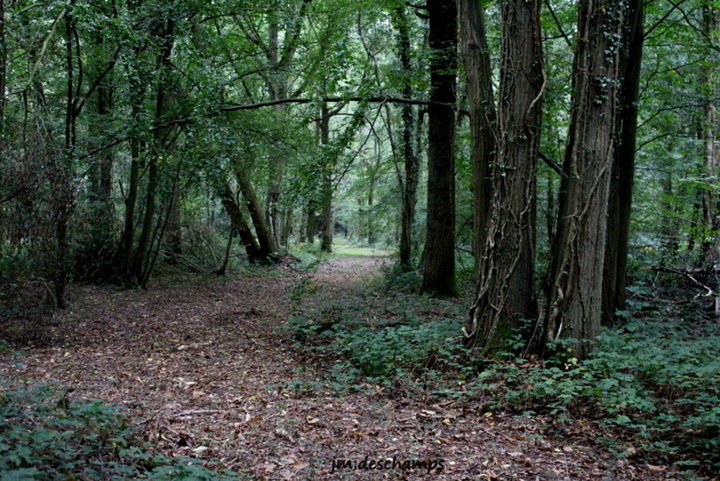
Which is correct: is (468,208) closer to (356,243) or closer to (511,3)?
(511,3)

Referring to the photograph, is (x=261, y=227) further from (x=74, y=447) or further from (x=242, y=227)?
(x=74, y=447)

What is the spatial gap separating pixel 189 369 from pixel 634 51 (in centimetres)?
712

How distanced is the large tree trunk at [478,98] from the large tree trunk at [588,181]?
1140 mm

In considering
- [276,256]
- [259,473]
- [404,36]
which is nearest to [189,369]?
[259,473]

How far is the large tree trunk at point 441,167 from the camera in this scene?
10266mm

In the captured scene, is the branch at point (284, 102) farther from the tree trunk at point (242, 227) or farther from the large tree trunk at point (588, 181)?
the tree trunk at point (242, 227)

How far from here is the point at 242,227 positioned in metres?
15.8

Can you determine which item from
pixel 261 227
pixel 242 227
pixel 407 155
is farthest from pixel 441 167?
pixel 261 227

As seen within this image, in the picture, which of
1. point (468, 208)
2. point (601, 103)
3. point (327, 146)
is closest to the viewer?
point (601, 103)

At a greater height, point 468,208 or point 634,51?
point 634,51

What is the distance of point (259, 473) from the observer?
Result: 11.5ft

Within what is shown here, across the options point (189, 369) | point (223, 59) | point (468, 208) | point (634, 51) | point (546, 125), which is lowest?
point (189, 369)

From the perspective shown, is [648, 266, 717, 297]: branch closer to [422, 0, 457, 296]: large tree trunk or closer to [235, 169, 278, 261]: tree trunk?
[422, 0, 457, 296]: large tree trunk

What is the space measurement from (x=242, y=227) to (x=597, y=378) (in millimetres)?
12533
